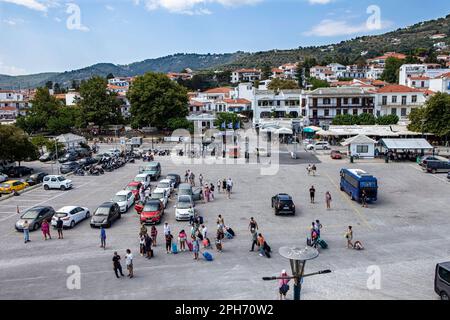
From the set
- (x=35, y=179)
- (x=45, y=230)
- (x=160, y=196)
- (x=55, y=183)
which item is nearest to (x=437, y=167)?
(x=160, y=196)

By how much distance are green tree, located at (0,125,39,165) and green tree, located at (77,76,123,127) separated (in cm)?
3340

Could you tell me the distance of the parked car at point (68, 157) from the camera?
48.2 meters

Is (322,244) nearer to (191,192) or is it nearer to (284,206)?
(284,206)

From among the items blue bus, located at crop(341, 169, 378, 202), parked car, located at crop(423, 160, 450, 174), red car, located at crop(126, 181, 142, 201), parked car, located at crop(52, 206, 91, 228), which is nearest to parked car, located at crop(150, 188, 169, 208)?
red car, located at crop(126, 181, 142, 201)

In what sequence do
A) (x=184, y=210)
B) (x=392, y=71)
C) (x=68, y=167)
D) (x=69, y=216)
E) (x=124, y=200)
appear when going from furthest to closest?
(x=392, y=71)
(x=68, y=167)
(x=124, y=200)
(x=184, y=210)
(x=69, y=216)

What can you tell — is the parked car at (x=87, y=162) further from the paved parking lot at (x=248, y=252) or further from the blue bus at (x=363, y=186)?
the blue bus at (x=363, y=186)

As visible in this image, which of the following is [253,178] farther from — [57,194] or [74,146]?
[74,146]

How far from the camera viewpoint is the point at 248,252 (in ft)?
64.4

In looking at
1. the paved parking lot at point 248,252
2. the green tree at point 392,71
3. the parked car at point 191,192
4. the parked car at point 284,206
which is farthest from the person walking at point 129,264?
the green tree at point 392,71

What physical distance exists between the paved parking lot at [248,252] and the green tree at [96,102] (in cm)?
4140

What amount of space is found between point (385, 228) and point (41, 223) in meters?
18.6

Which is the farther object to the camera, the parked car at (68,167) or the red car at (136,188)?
the parked car at (68,167)

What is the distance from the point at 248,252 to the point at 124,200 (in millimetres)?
10846

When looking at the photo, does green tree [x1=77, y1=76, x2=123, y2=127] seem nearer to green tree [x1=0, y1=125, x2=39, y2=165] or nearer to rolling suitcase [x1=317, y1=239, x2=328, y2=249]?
green tree [x1=0, y1=125, x2=39, y2=165]
